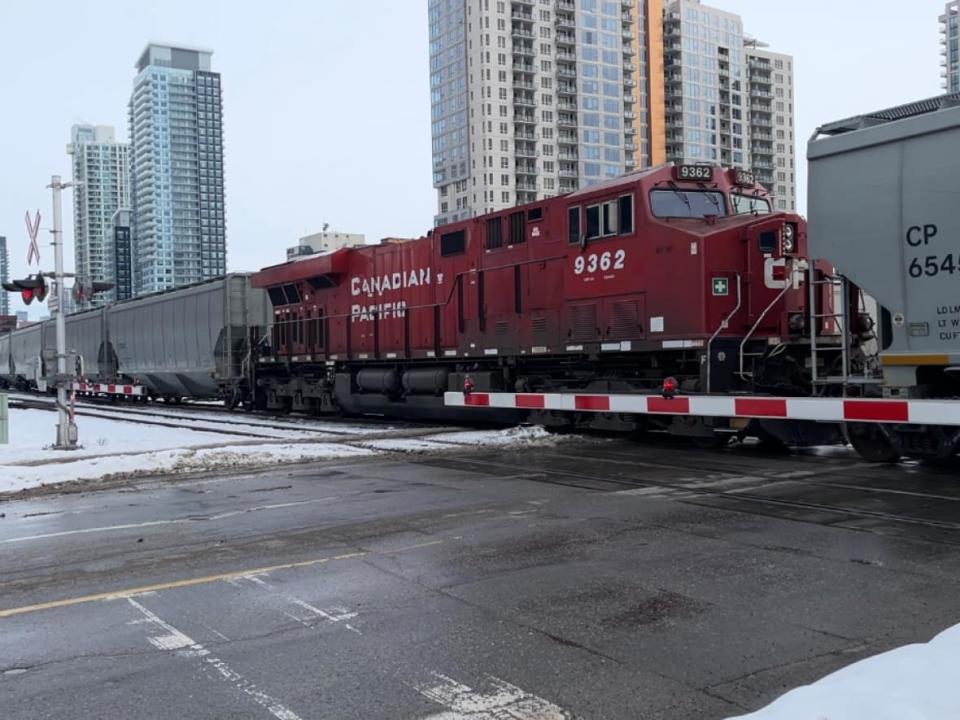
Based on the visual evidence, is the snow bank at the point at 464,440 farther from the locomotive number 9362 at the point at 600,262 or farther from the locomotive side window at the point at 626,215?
the locomotive side window at the point at 626,215

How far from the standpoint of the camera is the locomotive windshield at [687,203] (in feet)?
42.9

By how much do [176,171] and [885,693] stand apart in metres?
93.9

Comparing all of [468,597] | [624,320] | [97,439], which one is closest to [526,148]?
[97,439]

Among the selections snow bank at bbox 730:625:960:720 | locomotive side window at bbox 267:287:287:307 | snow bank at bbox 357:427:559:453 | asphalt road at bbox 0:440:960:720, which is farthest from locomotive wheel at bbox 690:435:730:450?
locomotive side window at bbox 267:287:287:307

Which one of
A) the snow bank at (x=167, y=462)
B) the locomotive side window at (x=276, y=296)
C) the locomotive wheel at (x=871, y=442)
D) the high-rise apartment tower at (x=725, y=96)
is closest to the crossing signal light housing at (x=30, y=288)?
the snow bank at (x=167, y=462)

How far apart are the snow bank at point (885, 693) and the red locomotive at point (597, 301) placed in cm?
749

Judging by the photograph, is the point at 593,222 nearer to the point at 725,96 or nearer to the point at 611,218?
the point at 611,218

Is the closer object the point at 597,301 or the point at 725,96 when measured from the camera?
the point at 597,301

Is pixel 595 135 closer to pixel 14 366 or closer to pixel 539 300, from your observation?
pixel 14 366

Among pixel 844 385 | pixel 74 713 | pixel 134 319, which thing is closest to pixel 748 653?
pixel 74 713

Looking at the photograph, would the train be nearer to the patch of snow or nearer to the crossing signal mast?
the crossing signal mast

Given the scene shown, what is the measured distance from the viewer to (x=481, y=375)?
54.5ft

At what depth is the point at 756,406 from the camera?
1068 cm

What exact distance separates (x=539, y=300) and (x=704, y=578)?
9897 millimetres
